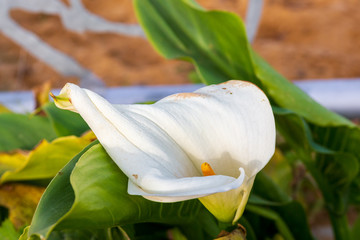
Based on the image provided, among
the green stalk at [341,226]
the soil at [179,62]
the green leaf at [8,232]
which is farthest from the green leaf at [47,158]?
the soil at [179,62]

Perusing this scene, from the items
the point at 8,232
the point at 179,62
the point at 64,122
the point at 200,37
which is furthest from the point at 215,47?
the point at 179,62

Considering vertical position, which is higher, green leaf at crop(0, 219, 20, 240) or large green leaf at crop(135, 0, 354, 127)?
large green leaf at crop(135, 0, 354, 127)

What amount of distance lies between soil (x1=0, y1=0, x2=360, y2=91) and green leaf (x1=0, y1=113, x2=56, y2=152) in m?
1.10

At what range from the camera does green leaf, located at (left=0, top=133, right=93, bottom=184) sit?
40 centimetres

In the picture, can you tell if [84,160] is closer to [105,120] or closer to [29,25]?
[105,120]

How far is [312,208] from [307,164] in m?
0.41

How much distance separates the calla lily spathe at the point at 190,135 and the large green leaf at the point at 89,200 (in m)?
0.01

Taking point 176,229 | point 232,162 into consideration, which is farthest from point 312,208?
point 232,162

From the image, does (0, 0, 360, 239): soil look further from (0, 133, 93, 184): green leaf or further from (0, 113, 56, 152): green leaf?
(0, 133, 93, 184): green leaf

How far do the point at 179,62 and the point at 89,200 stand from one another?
1.42 metres

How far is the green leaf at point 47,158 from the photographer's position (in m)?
0.40

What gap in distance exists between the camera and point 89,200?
0.26 m

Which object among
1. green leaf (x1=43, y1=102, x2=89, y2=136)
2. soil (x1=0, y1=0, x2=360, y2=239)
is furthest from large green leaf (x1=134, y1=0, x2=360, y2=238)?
soil (x1=0, y1=0, x2=360, y2=239)

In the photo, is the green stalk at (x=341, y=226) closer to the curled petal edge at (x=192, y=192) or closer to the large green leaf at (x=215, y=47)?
the large green leaf at (x=215, y=47)
